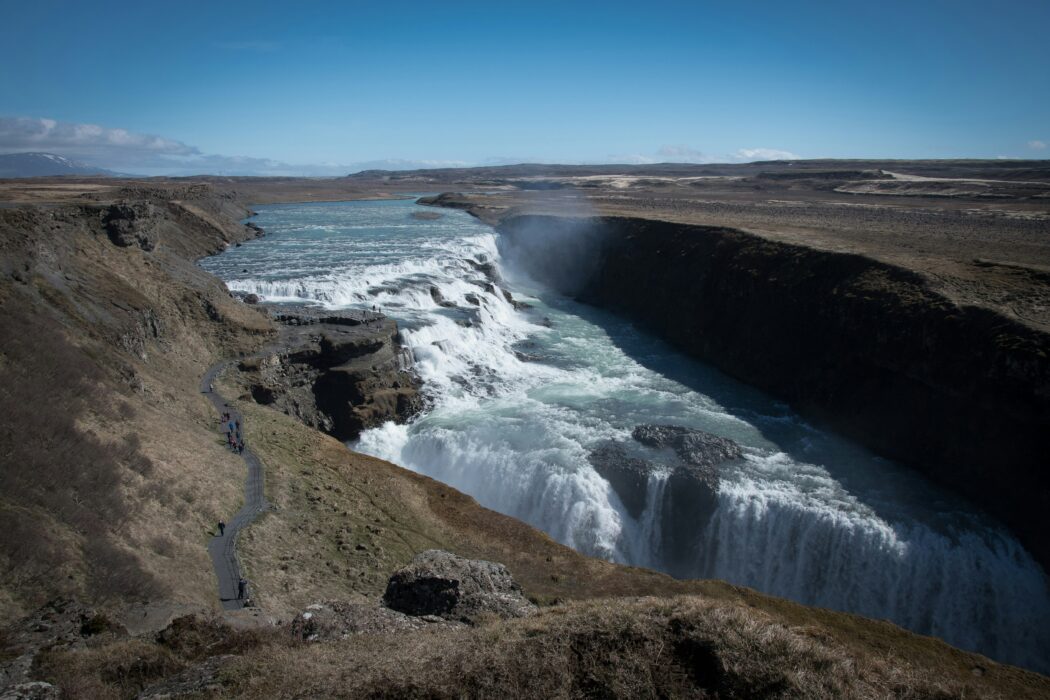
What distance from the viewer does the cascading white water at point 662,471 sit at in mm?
21875

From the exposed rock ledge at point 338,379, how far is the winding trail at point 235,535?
4.82 metres

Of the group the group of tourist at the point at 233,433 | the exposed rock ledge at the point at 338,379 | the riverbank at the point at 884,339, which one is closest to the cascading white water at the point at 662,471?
the exposed rock ledge at the point at 338,379

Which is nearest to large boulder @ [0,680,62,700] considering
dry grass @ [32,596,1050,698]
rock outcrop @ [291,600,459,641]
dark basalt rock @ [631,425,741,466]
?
dry grass @ [32,596,1050,698]

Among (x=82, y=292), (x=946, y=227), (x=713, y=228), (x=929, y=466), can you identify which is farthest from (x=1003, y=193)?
(x=82, y=292)

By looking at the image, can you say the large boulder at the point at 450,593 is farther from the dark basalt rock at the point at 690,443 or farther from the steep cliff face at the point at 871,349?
the steep cliff face at the point at 871,349

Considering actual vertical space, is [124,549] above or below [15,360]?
below

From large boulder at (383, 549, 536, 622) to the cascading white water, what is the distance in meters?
12.4

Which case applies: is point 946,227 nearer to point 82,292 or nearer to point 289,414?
point 289,414

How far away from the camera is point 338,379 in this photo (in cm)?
3072

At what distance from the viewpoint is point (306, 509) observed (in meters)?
18.9

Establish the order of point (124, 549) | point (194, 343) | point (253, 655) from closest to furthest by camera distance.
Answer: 1. point (253, 655)
2. point (124, 549)
3. point (194, 343)

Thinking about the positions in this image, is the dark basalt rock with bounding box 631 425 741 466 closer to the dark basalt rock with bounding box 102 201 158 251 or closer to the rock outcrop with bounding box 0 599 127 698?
the rock outcrop with bounding box 0 599 127 698

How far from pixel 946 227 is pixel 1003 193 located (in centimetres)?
4263

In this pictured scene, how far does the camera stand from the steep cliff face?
24.5 m
